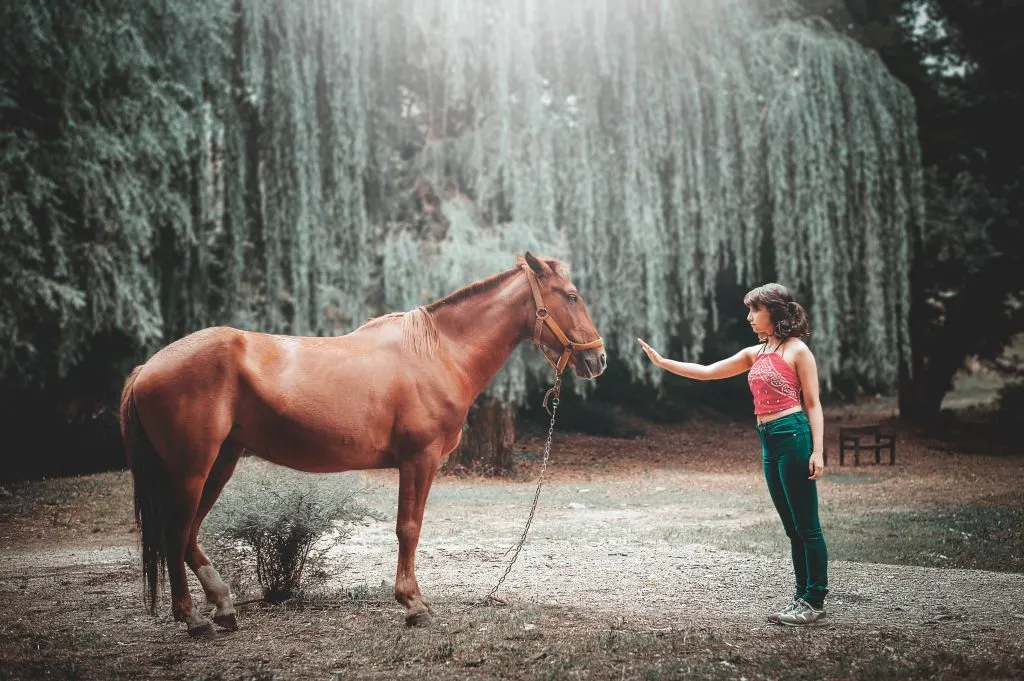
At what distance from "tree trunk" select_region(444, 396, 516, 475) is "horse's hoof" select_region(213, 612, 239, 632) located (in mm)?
7363

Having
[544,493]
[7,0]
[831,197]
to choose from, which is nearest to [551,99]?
[831,197]

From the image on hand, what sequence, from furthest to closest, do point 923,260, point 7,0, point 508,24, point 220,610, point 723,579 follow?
point 923,260
point 508,24
point 7,0
point 723,579
point 220,610

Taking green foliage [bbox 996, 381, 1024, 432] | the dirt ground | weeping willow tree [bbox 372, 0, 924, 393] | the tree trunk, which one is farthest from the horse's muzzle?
green foliage [bbox 996, 381, 1024, 432]

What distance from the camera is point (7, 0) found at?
7363 millimetres

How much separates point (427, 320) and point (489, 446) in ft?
23.6

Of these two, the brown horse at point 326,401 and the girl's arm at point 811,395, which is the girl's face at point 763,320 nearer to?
the girl's arm at point 811,395

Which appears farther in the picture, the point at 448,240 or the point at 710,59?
the point at 710,59

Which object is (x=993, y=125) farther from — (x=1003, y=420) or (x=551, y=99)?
(x=551, y=99)

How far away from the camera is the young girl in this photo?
12.8 ft

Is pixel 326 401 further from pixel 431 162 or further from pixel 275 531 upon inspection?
pixel 431 162

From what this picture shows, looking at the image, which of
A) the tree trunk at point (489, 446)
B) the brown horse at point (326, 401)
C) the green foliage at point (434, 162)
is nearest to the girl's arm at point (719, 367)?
the brown horse at point (326, 401)

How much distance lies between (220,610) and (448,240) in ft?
21.4

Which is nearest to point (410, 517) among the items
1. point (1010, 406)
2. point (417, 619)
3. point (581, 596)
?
point (417, 619)

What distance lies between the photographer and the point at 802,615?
12.9ft
